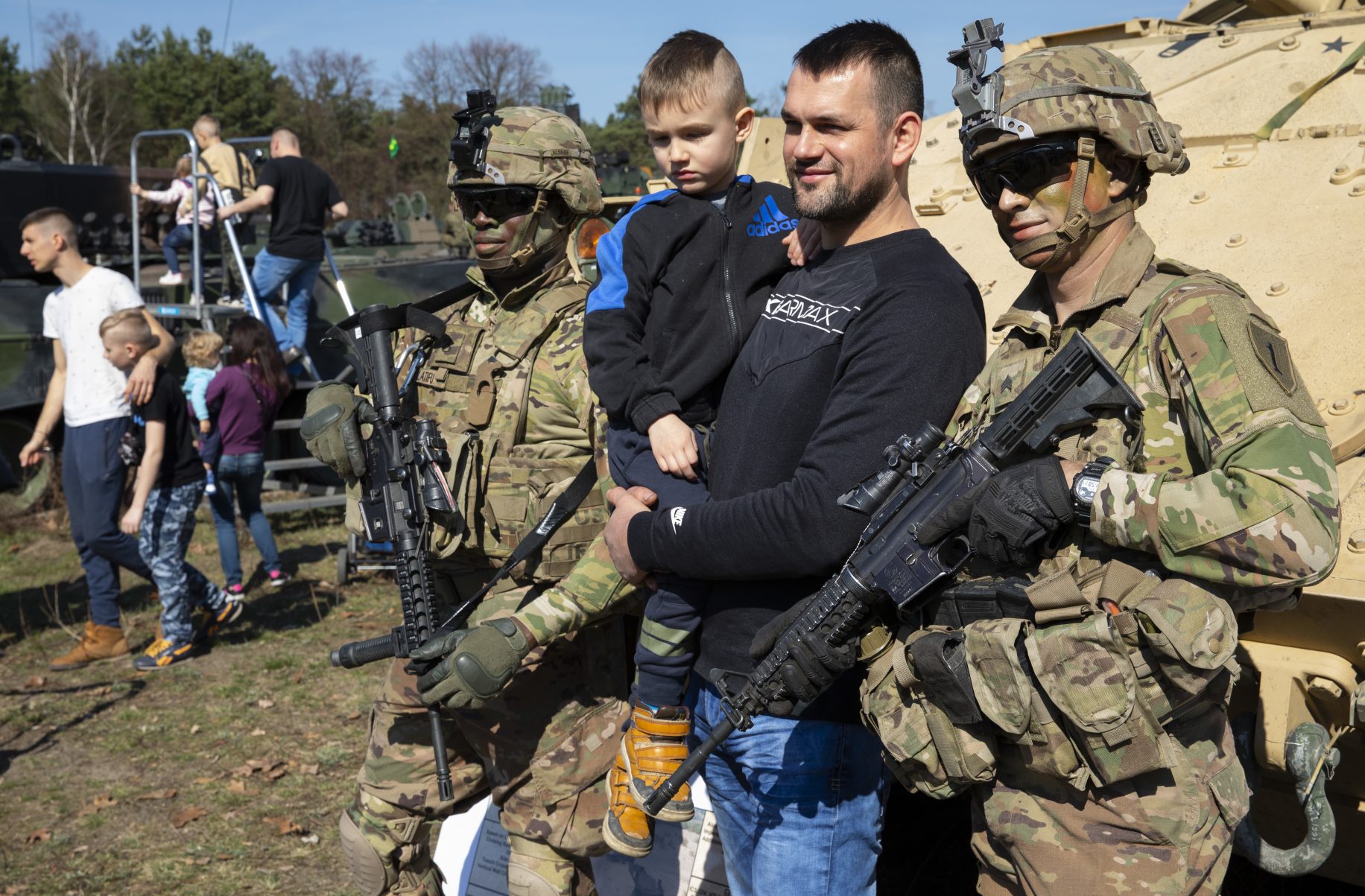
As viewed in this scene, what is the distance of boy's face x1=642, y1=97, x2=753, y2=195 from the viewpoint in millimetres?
2871

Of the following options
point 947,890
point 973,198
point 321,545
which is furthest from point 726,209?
point 321,545

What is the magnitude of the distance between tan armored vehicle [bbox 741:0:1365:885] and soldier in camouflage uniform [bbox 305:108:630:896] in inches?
53.2

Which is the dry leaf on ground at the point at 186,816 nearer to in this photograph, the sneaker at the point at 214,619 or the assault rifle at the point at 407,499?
the sneaker at the point at 214,619

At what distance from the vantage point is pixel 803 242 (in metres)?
2.67

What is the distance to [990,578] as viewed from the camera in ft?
7.63

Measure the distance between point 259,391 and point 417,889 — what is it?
514 centimetres

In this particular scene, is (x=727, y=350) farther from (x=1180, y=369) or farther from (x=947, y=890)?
(x=947, y=890)

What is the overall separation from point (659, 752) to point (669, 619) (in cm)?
29

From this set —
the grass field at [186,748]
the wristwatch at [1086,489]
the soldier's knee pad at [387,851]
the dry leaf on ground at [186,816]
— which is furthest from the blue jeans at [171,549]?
the wristwatch at [1086,489]

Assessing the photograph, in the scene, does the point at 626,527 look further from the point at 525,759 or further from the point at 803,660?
the point at 525,759

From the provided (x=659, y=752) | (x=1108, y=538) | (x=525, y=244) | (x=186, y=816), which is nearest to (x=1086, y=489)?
(x=1108, y=538)

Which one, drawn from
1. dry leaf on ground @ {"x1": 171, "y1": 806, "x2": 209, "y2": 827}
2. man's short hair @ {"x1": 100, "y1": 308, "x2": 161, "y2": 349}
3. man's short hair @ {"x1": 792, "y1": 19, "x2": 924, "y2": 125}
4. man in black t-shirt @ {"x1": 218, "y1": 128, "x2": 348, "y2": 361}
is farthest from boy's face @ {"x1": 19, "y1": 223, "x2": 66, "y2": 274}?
man's short hair @ {"x1": 792, "y1": 19, "x2": 924, "y2": 125}

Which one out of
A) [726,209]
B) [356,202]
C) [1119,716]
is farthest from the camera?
[356,202]

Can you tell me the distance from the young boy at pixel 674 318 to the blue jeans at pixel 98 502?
15.5 ft
